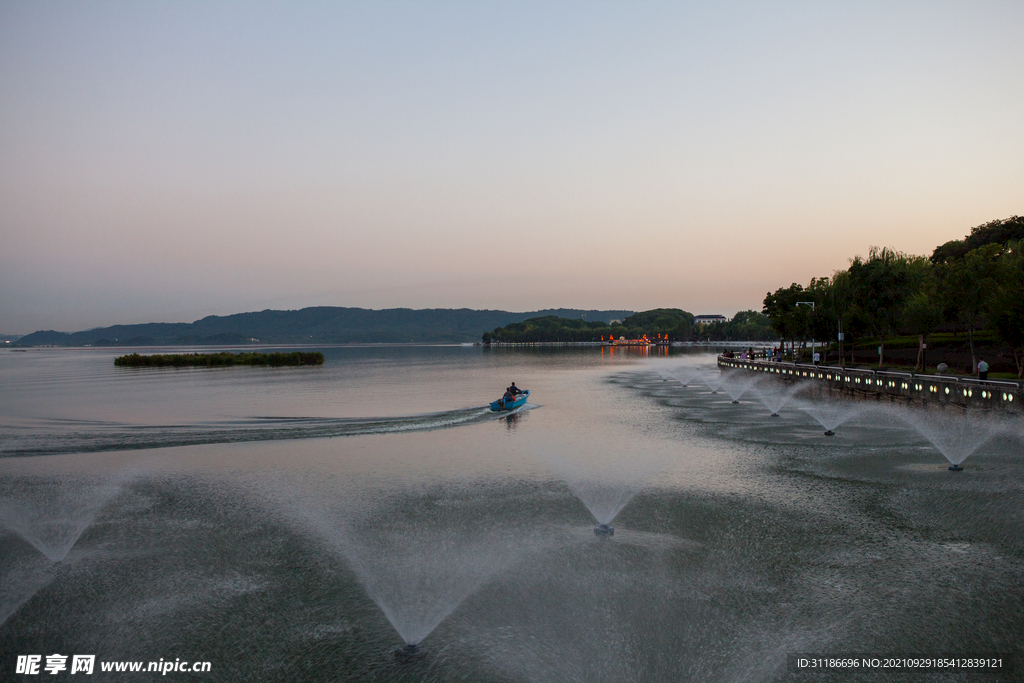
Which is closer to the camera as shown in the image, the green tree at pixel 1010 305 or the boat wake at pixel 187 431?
the boat wake at pixel 187 431

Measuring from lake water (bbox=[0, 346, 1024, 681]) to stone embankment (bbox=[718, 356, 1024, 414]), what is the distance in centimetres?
904

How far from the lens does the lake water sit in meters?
13.5

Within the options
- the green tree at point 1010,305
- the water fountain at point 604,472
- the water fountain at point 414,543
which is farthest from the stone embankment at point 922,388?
the water fountain at point 414,543

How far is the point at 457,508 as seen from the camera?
23.8m

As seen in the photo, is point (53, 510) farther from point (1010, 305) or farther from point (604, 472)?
point (1010, 305)

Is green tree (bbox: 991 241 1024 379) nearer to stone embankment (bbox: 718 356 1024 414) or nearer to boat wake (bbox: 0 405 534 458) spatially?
stone embankment (bbox: 718 356 1024 414)

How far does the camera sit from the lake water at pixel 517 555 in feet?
44.2

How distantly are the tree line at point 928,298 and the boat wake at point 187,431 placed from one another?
42.1 meters

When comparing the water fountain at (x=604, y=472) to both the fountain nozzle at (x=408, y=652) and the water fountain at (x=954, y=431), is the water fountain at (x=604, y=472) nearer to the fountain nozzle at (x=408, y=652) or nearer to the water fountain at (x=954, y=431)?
the fountain nozzle at (x=408, y=652)

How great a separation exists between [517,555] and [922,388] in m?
51.6

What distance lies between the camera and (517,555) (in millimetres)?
18531

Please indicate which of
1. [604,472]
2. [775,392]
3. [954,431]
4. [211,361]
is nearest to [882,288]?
[775,392]

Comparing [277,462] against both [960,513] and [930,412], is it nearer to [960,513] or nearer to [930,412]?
[960,513]

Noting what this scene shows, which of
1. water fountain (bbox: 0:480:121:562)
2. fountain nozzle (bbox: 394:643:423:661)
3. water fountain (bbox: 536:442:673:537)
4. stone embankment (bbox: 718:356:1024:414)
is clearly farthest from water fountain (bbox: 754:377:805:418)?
water fountain (bbox: 0:480:121:562)
